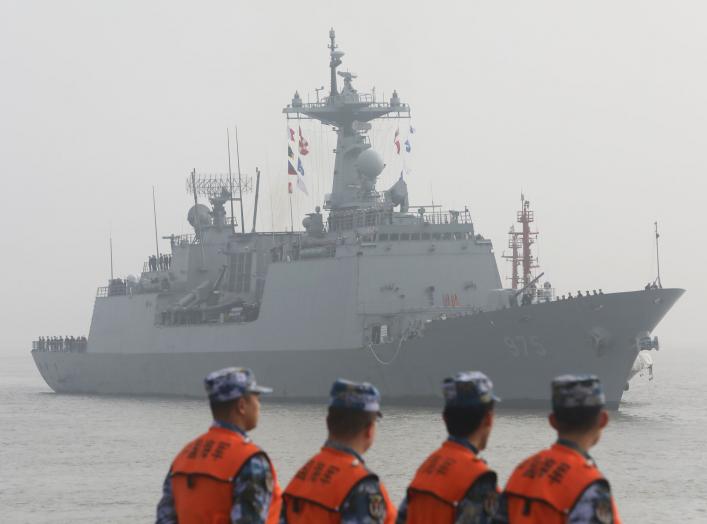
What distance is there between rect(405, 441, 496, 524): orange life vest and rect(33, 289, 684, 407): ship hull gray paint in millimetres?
23317

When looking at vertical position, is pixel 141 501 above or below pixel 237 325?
below

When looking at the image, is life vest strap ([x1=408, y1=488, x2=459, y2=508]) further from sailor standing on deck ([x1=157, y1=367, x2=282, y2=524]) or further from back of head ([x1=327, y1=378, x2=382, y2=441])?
sailor standing on deck ([x1=157, y1=367, x2=282, y2=524])

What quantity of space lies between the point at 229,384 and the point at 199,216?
38999 mm

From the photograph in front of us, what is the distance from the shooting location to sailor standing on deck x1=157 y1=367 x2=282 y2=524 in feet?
17.8

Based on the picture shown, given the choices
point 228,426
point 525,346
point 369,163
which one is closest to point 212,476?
point 228,426

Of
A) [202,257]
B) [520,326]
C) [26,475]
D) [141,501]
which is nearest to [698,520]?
[141,501]

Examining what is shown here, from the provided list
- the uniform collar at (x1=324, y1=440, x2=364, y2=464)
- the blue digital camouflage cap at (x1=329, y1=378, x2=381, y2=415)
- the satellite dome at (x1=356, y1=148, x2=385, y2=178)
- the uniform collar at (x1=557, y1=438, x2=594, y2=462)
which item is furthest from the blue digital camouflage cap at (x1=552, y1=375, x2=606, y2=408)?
the satellite dome at (x1=356, y1=148, x2=385, y2=178)

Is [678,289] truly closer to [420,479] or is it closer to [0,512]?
[0,512]

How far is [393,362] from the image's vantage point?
31391 millimetres

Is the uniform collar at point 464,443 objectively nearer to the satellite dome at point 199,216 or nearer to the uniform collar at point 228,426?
the uniform collar at point 228,426

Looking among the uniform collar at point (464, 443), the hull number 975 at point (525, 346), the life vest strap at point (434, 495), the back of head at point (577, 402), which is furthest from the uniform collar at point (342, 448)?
the hull number 975 at point (525, 346)

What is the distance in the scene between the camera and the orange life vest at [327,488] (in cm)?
536

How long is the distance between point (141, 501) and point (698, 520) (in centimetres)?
700

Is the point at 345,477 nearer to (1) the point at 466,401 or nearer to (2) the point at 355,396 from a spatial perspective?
(2) the point at 355,396
